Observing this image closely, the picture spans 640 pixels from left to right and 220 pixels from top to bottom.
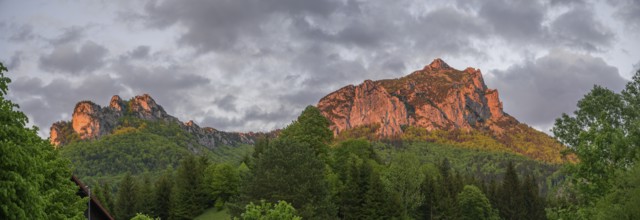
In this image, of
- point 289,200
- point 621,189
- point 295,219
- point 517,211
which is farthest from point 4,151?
point 517,211

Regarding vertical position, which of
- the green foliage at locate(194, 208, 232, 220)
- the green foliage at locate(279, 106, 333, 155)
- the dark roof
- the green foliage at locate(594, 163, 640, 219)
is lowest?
the green foliage at locate(594, 163, 640, 219)

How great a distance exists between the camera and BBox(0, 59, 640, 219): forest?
55.8ft

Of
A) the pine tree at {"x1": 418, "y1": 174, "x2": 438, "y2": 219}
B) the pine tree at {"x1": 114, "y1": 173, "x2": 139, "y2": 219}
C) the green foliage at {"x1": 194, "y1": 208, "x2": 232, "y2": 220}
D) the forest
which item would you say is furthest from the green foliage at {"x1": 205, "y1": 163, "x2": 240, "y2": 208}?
the pine tree at {"x1": 418, "y1": 174, "x2": 438, "y2": 219}

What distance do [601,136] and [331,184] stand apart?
112ft

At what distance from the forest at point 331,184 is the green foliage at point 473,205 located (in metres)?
0.18

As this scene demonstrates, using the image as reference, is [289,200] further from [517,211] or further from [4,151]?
[517,211]

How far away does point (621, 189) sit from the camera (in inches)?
1113

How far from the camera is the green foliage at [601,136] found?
29766 mm

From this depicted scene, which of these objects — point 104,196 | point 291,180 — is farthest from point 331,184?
point 104,196

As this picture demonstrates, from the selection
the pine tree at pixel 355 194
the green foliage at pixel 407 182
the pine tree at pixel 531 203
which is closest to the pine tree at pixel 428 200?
the green foliage at pixel 407 182

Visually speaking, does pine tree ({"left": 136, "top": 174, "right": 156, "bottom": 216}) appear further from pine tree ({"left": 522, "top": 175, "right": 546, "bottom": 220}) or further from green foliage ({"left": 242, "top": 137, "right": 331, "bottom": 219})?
pine tree ({"left": 522, "top": 175, "right": 546, "bottom": 220})

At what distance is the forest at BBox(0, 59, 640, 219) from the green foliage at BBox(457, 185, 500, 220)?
0.18 metres

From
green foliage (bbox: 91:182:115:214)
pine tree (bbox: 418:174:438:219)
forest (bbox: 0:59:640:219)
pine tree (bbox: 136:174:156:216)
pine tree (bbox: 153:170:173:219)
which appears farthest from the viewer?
green foliage (bbox: 91:182:115:214)

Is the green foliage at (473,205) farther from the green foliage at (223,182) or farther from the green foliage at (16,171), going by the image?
the green foliage at (16,171)
